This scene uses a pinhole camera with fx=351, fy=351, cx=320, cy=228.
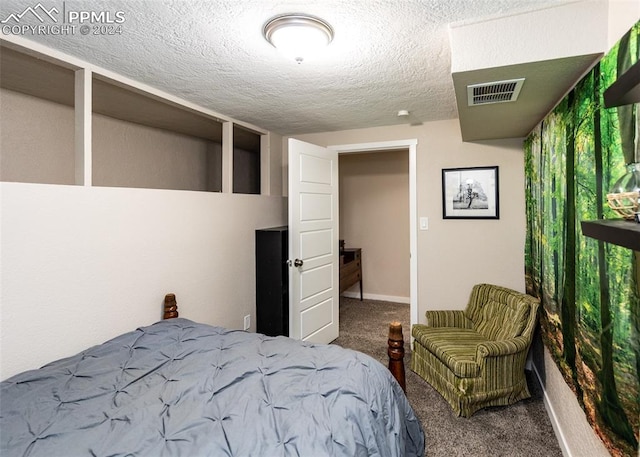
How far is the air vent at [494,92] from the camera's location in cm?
175

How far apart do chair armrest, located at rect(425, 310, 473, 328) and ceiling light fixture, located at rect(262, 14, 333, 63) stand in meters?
2.34

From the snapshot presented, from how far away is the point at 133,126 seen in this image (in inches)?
127

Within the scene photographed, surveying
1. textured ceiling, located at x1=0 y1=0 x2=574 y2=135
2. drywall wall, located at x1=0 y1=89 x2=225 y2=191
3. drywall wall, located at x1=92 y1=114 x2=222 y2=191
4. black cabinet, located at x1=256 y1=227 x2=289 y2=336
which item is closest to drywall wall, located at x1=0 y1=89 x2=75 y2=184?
drywall wall, located at x1=0 y1=89 x2=225 y2=191

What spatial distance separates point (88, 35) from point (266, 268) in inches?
85.4

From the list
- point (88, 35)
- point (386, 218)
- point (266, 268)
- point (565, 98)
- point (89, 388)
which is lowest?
point (89, 388)

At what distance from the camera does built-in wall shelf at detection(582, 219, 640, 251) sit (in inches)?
28.8

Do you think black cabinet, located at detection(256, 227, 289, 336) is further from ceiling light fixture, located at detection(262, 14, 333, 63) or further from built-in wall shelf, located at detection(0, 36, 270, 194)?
ceiling light fixture, located at detection(262, 14, 333, 63)

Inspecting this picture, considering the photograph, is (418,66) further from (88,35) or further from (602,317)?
(88,35)

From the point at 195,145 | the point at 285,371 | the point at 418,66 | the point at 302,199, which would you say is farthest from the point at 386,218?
the point at 285,371

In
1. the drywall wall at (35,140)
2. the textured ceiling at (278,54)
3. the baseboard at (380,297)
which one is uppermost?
the textured ceiling at (278,54)

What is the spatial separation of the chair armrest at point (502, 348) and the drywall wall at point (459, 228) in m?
0.85

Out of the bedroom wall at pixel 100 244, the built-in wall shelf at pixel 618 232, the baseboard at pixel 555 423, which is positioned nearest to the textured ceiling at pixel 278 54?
the bedroom wall at pixel 100 244

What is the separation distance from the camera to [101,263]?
2.03 m

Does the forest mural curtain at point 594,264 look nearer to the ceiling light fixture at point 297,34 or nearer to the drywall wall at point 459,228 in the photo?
the drywall wall at point 459,228
